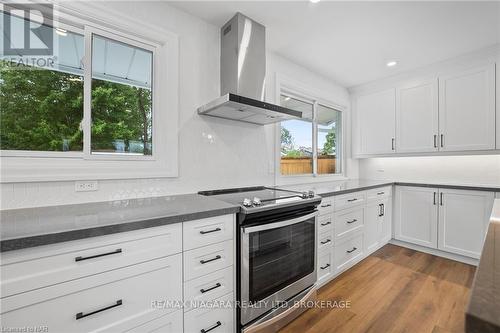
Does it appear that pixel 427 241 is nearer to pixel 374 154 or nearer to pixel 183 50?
pixel 374 154

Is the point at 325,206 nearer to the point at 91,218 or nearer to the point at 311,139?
the point at 311,139

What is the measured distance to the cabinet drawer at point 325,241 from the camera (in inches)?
83.0

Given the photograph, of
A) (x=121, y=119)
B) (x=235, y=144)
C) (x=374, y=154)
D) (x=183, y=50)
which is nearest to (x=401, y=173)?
(x=374, y=154)

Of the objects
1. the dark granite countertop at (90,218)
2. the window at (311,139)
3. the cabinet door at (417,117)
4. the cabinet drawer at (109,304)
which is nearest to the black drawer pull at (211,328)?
the cabinet drawer at (109,304)

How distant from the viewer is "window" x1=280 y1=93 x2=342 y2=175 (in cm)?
290

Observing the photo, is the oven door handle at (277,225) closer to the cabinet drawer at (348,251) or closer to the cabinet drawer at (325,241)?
the cabinet drawer at (325,241)

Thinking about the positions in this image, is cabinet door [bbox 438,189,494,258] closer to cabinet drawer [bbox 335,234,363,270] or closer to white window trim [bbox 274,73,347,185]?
cabinet drawer [bbox 335,234,363,270]

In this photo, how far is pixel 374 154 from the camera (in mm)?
3547

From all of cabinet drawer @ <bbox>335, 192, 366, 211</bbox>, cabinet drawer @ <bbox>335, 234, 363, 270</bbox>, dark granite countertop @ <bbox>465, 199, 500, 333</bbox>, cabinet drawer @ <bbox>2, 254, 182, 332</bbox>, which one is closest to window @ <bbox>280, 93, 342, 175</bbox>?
cabinet drawer @ <bbox>335, 192, 366, 211</bbox>

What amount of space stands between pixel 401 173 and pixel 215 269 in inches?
137

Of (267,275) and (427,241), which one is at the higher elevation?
(267,275)

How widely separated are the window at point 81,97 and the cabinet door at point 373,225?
2646 mm

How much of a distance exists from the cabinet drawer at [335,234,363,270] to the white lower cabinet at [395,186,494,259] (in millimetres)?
1044

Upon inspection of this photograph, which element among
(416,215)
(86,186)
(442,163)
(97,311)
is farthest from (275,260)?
(442,163)
